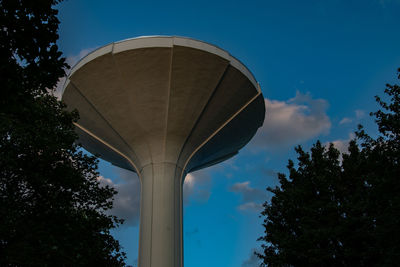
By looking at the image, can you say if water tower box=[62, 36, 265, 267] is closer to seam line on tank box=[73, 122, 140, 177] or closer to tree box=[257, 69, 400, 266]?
seam line on tank box=[73, 122, 140, 177]

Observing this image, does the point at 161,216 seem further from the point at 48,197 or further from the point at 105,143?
the point at 48,197

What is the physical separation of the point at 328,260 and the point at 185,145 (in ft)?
29.0

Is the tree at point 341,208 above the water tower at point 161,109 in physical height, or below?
below

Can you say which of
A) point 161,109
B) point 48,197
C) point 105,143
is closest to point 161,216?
point 161,109

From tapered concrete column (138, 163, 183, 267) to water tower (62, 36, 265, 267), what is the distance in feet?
0.14

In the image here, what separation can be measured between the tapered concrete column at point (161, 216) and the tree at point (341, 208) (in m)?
4.38

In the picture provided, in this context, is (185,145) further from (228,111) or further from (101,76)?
(101,76)

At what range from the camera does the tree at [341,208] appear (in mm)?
9117

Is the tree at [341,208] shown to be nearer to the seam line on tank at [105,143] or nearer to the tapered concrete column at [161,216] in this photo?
the tapered concrete column at [161,216]

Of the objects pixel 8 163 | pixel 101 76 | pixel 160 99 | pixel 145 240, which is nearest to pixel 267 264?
pixel 145 240

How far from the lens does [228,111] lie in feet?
57.5

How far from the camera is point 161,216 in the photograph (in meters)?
16.1

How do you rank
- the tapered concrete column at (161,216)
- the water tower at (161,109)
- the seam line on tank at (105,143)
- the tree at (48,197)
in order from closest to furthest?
1. the tree at (48,197)
2. the water tower at (161,109)
3. the tapered concrete column at (161,216)
4. the seam line on tank at (105,143)

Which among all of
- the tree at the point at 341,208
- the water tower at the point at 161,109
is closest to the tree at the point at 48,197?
the water tower at the point at 161,109
